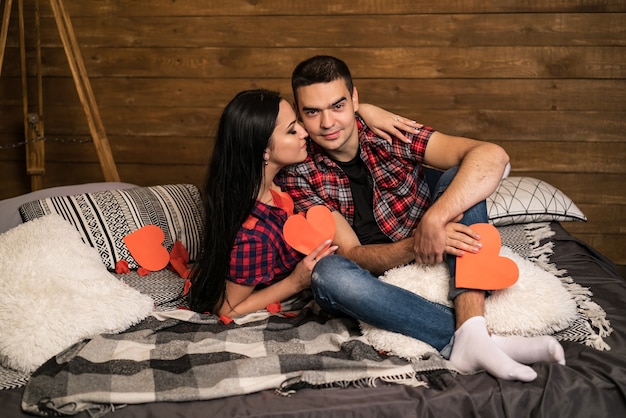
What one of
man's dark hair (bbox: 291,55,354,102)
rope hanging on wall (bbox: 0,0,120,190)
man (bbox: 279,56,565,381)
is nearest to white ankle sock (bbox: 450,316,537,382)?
man (bbox: 279,56,565,381)

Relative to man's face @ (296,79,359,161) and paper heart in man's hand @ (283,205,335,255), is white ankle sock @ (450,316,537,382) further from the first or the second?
man's face @ (296,79,359,161)

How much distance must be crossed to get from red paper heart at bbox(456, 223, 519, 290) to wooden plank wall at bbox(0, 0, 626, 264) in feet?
4.50

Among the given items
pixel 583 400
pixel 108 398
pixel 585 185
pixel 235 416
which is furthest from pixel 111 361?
pixel 585 185

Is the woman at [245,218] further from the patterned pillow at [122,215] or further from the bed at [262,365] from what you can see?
the patterned pillow at [122,215]

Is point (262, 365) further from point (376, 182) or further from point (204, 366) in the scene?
point (376, 182)

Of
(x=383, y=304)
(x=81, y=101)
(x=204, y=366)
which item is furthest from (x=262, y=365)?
(x=81, y=101)

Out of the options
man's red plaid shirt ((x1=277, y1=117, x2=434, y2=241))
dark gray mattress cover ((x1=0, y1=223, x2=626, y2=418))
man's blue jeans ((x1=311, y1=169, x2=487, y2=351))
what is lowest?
dark gray mattress cover ((x1=0, y1=223, x2=626, y2=418))

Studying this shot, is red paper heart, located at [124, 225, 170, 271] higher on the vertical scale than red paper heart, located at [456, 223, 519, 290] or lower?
lower

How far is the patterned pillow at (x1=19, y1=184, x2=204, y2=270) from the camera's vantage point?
2217 mm

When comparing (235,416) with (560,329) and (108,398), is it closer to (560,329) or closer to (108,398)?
(108,398)

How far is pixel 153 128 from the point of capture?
319 centimetres

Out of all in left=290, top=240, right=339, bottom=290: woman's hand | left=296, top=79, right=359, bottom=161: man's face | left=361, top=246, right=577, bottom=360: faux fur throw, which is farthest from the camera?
left=296, top=79, right=359, bottom=161: man's face

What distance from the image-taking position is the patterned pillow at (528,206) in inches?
96.8

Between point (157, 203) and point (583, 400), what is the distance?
1.53 metres
